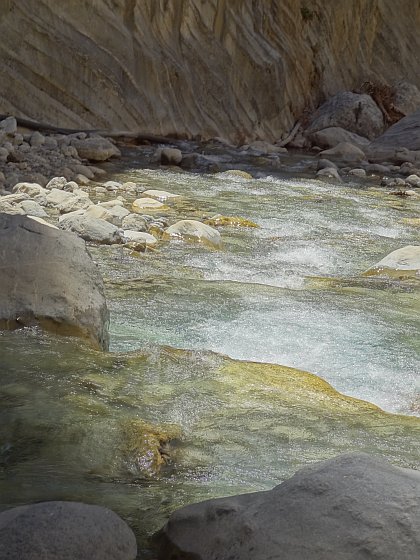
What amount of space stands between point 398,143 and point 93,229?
10.3m

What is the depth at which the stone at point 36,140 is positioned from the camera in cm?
1176

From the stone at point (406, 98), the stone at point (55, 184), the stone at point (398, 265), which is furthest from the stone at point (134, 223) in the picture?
A: the stone at point (406, 98)

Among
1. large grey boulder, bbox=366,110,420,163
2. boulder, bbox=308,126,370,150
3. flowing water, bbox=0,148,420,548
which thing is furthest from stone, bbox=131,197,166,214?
boulder, bbox=308,126,370,150

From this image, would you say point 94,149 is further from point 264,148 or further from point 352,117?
point 352,117

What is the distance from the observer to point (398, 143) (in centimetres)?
1641

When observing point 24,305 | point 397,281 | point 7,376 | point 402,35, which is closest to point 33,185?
point 397,281

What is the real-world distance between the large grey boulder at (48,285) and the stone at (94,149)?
7367 millimetres

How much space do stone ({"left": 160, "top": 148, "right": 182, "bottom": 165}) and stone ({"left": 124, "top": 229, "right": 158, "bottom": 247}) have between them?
5258mm

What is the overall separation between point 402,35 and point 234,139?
28.7 feet

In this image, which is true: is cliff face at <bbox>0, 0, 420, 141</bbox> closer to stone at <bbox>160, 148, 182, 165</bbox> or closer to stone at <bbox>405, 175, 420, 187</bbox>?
stone at <bbox>160, 148, 182, 165</bbox>

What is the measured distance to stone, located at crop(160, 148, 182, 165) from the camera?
1264cm

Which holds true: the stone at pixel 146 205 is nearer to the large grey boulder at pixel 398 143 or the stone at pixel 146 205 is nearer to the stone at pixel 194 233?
the stone at pixel 194 233

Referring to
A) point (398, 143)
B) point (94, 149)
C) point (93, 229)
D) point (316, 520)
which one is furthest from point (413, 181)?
point (316, 520)

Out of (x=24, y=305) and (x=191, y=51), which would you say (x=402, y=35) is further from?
(x=24, y=305)
